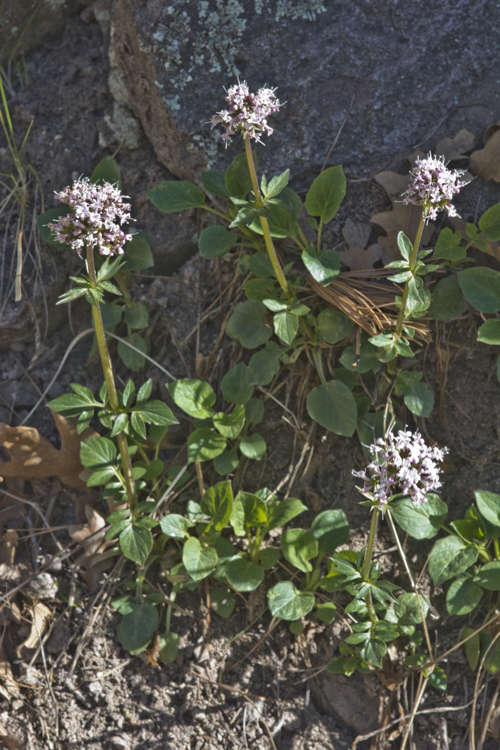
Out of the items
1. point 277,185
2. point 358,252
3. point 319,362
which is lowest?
point 319,362

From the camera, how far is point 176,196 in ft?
7.65

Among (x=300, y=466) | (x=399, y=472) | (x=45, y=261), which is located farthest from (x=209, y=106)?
(x=399, y=472)

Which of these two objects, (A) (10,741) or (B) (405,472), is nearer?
(B) (405,472)

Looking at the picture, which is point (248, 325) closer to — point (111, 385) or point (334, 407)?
point (334, 407)

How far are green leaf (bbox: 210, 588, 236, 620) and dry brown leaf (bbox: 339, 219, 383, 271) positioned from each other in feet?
4.44

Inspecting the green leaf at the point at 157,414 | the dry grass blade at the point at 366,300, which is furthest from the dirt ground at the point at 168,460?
the green leaf at the point at 157,414

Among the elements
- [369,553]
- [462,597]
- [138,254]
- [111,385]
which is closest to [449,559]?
[462,597]

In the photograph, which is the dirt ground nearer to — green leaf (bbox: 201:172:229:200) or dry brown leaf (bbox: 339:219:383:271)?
dry brown leaf (bbox: 339:219:383:271)

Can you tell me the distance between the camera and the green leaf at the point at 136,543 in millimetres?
Answer: 2086

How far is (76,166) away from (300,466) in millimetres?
1641

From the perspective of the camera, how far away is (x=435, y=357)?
7.67ft

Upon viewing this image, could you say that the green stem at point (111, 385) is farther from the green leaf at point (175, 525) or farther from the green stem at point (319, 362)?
the green stem at point (319, 362)

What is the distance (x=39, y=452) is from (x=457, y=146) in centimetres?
207

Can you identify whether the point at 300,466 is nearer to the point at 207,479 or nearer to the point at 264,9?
the point at 207,479
